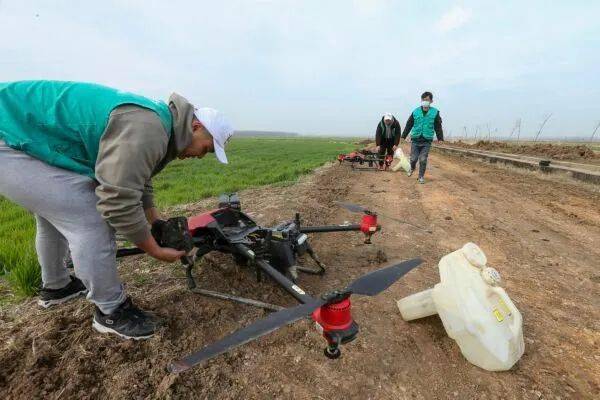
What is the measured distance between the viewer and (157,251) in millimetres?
2205

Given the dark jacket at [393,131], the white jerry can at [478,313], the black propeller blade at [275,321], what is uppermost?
the dark jacket at [393,131]

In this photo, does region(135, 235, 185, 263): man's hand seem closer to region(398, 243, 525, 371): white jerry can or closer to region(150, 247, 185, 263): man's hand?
region(150, 247, 185, 263): man's hand

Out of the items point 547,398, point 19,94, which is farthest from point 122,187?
point 547,398

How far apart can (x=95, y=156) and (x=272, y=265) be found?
159cm

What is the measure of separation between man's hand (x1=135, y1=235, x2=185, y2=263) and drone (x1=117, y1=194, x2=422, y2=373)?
9cm

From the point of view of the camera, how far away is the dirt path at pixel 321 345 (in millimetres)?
1996

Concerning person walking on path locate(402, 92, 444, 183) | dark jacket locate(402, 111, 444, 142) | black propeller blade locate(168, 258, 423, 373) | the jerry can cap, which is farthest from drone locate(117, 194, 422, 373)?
dark jacket locate(402, 111, 444, 142)

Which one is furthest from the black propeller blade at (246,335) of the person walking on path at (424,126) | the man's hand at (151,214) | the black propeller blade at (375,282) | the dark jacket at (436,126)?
the dark jacket at (436,126)

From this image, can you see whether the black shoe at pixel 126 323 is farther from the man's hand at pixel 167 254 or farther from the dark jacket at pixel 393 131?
the dark jacket at pixel 393 131

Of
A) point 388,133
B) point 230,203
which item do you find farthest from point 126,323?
point 388,133

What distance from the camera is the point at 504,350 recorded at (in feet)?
6.80

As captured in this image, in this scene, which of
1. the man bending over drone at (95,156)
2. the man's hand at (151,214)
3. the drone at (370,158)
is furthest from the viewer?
the drone at (370,158)

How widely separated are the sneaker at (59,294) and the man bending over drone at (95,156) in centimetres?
77

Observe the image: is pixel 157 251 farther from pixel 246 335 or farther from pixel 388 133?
pixel 388 133
